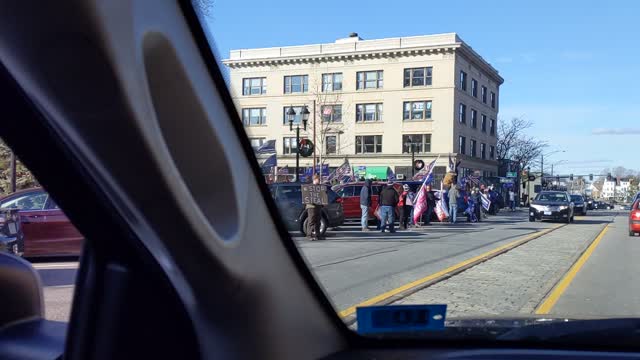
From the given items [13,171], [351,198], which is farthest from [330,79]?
[351,198]

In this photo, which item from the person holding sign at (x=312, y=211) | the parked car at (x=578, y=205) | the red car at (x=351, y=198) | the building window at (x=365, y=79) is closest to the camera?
the person holding sign at (x=312, y=211)

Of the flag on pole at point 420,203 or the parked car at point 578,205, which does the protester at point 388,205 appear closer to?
the flag on pole at point 420,203

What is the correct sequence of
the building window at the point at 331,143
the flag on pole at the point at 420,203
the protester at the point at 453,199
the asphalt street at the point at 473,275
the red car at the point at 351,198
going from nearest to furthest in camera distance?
the asphalt street at the point at 473,275
the building window at the point at 331,143
the flag on pole at the point at 420,203
the red car at the point at 351,198
the protester at the point at 453,199

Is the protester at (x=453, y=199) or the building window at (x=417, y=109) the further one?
the protester at (x=453, y=199)

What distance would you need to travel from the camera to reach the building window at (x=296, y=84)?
11.1 ft

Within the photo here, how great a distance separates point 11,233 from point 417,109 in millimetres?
9229

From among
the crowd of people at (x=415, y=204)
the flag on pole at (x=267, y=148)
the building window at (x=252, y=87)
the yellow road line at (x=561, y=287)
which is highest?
the building window at (x=252, y=87)

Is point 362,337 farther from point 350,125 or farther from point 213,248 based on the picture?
point 350,125

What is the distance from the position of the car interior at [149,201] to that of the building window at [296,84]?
Answer: 1.42 meters

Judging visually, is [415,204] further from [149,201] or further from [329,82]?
[149,201]

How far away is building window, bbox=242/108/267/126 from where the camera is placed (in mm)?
1979

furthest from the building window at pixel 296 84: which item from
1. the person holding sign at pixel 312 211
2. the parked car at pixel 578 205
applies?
the parked car at pixel 578 205

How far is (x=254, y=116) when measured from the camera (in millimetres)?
2041

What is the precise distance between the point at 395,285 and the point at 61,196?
5999 millimetres
